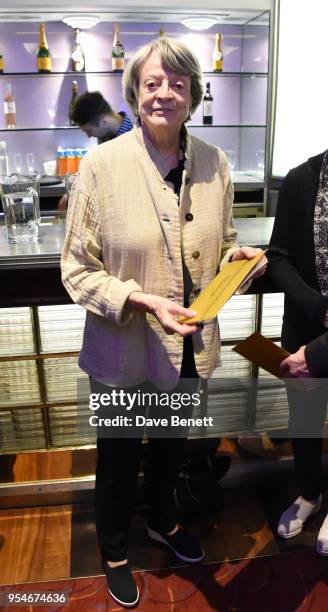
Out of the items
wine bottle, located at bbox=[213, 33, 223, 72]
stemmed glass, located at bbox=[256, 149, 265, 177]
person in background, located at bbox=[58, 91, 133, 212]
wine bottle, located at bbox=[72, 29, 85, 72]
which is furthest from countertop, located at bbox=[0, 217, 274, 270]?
wine bottle, located at bbox=[213, 33, 223, 72]

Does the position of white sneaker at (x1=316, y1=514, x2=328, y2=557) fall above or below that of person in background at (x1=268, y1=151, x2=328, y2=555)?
below

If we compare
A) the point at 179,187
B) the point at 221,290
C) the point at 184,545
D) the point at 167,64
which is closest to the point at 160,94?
the point at 167,64

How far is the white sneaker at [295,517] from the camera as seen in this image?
1657mm

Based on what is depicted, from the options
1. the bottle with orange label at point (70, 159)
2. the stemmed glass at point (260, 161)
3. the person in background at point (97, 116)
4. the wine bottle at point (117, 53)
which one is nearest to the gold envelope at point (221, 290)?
the person in background at point (97, 116)

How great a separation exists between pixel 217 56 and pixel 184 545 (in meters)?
3.44

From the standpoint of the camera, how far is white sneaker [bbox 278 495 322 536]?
5.44ft

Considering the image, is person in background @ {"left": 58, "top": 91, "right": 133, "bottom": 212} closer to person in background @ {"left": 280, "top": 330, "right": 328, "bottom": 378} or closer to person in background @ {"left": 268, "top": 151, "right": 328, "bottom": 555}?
person in background @ {"left": 268, "top": 151, "right": 328, "bottom": 555}

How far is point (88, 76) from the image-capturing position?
3701 millimetres

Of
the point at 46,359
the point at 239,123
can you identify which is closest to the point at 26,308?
the point at 46,359

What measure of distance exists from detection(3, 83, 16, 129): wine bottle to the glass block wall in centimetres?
255

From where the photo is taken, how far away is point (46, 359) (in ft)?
5.68

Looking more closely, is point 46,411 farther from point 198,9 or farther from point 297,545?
point 198,9

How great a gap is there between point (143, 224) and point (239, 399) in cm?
105

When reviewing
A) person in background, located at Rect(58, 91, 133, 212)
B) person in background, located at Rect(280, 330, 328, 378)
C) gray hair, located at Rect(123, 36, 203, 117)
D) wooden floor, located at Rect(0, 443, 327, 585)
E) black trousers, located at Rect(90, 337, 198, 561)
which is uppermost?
gray hair, located at Rect(123, 36, 203, 117)
